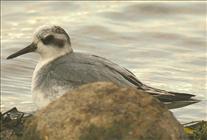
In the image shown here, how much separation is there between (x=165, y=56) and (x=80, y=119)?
813 centimetres

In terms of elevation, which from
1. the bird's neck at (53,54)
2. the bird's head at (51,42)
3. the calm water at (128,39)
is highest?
the bird's head at (51,42)

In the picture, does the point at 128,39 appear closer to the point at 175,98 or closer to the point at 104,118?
the point at 175,98

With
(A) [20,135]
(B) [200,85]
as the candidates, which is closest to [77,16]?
(B) [200,85]

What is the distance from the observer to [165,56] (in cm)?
1520

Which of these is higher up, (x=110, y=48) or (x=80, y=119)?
(x=80, y=119)

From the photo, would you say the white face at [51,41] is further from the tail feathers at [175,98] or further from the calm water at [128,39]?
the calm water at [128,39]

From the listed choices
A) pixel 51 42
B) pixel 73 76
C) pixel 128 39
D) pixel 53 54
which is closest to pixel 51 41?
pixel 51 42

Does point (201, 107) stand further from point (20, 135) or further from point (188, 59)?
point (20, 135)

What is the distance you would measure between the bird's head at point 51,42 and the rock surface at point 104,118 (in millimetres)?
2147

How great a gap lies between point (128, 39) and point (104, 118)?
9140 millimetres

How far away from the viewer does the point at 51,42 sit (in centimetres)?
958

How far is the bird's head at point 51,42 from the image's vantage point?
9.52 metres

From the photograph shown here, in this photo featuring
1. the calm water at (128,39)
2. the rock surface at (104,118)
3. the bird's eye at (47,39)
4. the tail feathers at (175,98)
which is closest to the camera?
the rock surface at (104,118)

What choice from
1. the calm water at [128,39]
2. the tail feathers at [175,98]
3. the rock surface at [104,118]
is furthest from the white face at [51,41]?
the calm water at [128,39]
